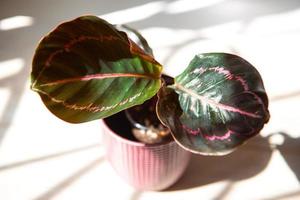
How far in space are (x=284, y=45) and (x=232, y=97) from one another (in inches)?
27.9

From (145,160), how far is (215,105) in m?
0.25

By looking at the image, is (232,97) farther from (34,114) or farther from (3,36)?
(3,36)

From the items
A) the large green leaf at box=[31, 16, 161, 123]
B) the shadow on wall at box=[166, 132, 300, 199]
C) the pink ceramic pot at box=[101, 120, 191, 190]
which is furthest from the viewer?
the shadow on wall at box=[166, 132, 300, 199]

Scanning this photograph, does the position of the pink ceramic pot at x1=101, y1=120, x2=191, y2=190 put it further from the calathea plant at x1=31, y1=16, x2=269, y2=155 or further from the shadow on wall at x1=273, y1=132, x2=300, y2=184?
the shadow on wall at x1=273, y1=132, x2=300, y2=184

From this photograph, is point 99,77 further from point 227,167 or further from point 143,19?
point 143,19

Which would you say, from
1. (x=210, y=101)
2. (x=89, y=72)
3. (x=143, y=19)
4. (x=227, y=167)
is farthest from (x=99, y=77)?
(x=143, y=19)

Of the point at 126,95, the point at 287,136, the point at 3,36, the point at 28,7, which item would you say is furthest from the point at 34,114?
the point at 287,136

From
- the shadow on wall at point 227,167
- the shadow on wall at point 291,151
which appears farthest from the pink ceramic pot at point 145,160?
the shadow on wall at point 291,151

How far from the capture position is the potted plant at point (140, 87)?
0.65m

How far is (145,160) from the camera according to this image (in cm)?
92

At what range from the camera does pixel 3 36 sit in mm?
1367

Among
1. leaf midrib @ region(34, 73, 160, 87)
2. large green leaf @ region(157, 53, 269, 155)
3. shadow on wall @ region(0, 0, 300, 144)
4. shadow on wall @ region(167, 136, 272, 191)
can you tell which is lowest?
shadow on wall @ region(167, 136, 272, 191)

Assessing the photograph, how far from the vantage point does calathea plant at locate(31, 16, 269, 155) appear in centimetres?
65

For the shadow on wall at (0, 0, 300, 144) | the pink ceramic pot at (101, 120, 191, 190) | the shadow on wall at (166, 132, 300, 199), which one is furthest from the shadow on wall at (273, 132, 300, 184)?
the shadow on wall at (0, 0, 300, 144)
